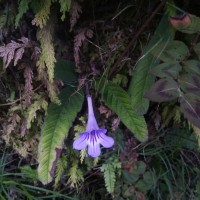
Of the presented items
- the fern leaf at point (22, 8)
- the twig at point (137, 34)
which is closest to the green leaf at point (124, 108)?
the twig at point (137, 34)

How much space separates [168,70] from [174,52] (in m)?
0.09

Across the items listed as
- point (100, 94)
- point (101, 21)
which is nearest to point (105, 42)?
point (101, 21)

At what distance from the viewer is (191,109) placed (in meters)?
0.99

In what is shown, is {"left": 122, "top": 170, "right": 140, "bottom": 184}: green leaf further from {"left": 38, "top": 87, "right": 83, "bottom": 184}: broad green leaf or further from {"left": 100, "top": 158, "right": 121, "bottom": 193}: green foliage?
{"left": 38, "top": 87, "right": 83, "bottom": 184}: broad green leaf

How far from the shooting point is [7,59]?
1374 millimetres

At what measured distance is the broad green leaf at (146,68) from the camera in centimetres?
126

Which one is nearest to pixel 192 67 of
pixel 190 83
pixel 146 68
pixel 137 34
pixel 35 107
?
pixel 190 83

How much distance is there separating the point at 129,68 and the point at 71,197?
0.57 metres

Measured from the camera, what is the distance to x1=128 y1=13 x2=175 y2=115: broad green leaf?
126cm

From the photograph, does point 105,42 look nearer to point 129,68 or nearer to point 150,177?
point 129,68

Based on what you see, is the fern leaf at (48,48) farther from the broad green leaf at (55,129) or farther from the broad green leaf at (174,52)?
the broad green leaf at (174,52)

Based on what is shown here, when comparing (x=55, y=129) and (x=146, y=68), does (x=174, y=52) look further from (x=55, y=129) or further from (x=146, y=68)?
(x=55, y=129)

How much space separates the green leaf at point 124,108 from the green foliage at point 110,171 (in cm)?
24

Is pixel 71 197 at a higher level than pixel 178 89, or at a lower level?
lower
